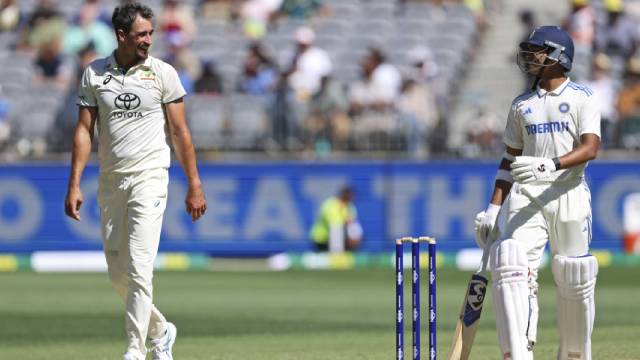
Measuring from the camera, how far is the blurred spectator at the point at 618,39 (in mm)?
20984

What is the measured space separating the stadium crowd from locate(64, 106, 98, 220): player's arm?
1152 centimetres

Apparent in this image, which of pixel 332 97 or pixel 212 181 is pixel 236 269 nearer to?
pixel 212 181

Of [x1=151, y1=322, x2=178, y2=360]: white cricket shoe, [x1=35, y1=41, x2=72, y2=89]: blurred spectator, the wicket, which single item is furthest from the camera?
[x1=35, y1=41, x2=72, y2=89]: blurred spectator

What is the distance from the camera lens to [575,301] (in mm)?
7699

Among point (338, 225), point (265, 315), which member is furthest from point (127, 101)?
point (338, 225)

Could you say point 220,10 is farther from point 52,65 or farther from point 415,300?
point 415,300

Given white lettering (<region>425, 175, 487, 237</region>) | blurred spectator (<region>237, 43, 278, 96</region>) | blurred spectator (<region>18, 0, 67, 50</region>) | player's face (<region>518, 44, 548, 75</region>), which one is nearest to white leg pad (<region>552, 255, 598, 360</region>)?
player's face (<region>518, 44, 548, 75</region>)

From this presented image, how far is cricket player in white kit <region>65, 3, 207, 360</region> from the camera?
8.18m

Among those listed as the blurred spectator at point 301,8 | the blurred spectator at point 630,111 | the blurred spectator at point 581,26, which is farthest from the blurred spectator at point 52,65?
the blurred spectator at point 630,111

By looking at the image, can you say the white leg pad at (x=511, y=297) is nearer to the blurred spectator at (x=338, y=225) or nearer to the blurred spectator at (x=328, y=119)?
the blurred spectator at (x=328, y=119)

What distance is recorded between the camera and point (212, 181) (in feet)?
66.9

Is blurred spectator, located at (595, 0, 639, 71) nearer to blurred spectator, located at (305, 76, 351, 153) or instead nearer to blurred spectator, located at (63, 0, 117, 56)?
blurred spectator, located at (305, 76, 351, 153)

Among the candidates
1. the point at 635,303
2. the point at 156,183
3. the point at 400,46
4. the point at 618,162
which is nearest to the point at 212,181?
the point at 400,46

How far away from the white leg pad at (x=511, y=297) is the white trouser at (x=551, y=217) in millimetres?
157
